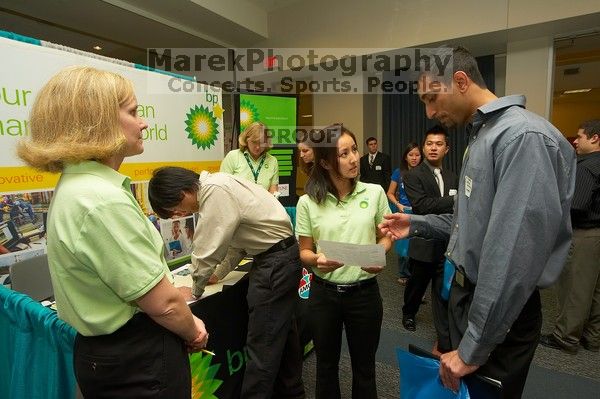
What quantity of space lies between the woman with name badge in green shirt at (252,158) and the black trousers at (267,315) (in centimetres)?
194

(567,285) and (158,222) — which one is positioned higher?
(158,222)

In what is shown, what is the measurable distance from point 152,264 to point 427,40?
194 inches

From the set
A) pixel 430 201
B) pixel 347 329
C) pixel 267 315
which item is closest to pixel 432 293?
pixel 430 201

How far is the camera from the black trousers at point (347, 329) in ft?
5.32

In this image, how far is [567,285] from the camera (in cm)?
264

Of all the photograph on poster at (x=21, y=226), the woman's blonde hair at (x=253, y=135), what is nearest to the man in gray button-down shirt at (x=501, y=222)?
the photograph on poster at (x=21, y=226)

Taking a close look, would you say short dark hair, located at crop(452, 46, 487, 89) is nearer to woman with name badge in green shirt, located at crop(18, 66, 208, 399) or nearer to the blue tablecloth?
woman with name badge in green shirt, located at crop(18, 66, 208, 399)

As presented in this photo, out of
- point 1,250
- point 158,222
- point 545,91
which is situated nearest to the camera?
point 1,250

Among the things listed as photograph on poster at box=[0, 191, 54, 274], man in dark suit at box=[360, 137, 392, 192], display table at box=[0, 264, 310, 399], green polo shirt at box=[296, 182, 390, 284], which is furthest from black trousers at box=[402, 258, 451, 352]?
man in dark suit at box=[360, 137, 392, 192]

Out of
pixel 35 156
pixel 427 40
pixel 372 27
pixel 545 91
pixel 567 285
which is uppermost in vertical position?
pixel 372 27

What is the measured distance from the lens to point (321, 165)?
1.75m

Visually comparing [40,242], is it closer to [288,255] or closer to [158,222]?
[158,222]

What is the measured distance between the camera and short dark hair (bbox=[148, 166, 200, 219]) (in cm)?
154

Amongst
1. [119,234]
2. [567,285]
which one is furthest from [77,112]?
[567,285]
